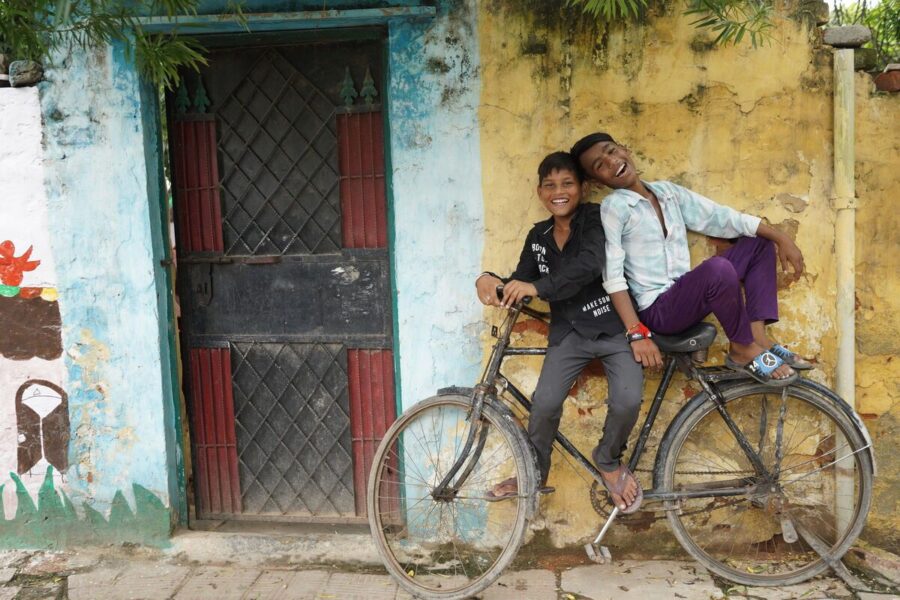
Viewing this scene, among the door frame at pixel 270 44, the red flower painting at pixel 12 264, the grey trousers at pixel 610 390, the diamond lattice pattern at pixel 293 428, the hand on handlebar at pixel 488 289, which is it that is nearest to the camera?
the grey trousers at pixel 610 390

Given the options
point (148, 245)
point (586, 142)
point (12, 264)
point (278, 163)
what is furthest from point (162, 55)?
Answer: point (586, 142)

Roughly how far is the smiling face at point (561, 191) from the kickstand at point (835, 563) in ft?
6.07

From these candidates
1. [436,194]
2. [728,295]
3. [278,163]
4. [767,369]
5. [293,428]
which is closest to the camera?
[728,295]

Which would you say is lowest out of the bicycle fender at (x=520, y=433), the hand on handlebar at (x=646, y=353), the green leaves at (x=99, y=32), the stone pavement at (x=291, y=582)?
the stone pavement at (x=291, y=582)

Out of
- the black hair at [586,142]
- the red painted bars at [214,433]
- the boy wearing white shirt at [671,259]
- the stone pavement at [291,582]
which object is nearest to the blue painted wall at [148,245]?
the red painted bars at [214,433]

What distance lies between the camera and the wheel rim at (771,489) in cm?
330

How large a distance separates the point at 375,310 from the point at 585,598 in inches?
66.5

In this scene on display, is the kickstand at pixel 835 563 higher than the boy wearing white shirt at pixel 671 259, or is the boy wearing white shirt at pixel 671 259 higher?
the boy wearing white shirt at pixel 671 259

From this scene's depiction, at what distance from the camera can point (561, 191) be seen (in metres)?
3.21

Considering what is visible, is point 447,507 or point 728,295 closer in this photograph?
point 728,295

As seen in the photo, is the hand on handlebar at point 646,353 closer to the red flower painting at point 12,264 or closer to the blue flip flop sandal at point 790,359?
the blue flip flop sandal at point 790,359

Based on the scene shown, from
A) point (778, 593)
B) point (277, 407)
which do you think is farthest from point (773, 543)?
point (277, 407)

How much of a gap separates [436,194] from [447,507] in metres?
1.56

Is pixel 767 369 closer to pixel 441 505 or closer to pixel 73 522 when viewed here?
pixel 441 505
